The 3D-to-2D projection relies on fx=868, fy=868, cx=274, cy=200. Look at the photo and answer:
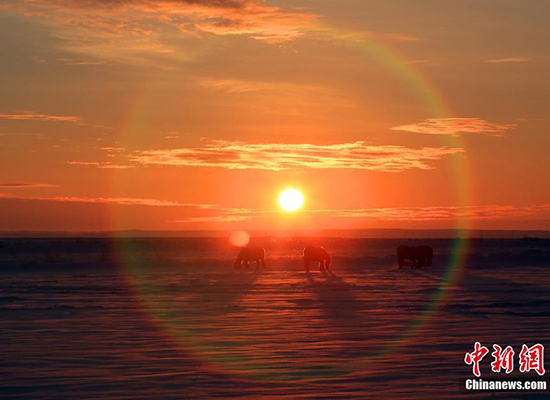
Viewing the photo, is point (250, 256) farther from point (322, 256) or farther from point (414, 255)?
point (414, 255)

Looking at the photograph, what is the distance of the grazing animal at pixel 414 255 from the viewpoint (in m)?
50.5

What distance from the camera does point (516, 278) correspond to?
127 feet

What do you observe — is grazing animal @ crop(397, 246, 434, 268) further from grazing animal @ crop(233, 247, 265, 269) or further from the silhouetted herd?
grazing animal @ crop(233, 247, 265, 269)

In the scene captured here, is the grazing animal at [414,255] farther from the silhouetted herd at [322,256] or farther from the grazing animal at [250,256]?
the grazing animal at [250,256]

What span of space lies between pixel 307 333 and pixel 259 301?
8.29 m

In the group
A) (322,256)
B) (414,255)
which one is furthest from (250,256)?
(414,255)

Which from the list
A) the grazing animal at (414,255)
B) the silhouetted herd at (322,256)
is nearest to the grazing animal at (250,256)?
the silhouetted herd at (322,256)

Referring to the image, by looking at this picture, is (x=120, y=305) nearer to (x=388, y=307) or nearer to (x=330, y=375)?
(x=388, y=307)

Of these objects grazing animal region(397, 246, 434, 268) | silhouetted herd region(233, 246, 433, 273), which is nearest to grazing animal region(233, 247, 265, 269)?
silhouetted herd region(233, 246, 433, 273)

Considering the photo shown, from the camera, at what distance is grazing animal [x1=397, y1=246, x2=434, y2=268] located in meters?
50.5

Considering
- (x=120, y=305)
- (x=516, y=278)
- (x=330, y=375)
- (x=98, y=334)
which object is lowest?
(x=330, y=375)

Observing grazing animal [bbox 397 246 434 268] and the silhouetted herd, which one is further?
grazing animal [bbox 397 246 434 268]

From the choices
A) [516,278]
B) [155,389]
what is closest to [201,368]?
[155,389]

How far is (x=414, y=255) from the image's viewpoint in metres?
51.2
